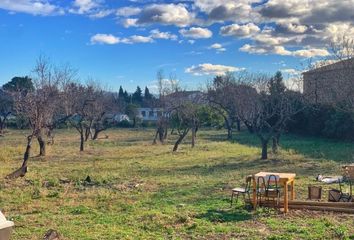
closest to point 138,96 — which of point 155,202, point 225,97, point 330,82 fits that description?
point 225,97

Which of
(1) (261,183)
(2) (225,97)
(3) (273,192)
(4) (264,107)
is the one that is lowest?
(3) (273,192)

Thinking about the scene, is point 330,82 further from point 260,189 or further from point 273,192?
point 273,192

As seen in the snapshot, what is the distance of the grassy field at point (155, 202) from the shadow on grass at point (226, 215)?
2cm

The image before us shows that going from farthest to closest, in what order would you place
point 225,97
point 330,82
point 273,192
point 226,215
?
1. point 225,97
2. point 330,82
3. point 273,192
4. point 226,215

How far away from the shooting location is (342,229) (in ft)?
24.5

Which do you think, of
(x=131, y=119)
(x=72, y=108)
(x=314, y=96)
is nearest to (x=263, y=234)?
(x=314, y=96)

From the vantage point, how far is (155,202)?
Answer: 10539 millimetres

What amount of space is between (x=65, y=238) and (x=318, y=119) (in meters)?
31.7

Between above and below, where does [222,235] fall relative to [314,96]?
below

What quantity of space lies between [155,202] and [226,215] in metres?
2.29

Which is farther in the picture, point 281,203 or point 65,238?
point 281,203

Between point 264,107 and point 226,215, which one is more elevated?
point 264,107

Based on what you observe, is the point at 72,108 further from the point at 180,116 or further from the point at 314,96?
the point at 314,96

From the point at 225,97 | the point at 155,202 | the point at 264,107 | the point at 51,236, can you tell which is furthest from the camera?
the point at 225,97
